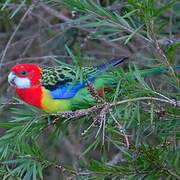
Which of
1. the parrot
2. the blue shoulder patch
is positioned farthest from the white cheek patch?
the blue shoulder patch

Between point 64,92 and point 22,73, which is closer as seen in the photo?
point 64,92

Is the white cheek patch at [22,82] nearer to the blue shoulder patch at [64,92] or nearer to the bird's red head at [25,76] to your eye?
the bird's red head at [25,76]

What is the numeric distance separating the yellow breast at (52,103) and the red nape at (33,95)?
1 cm

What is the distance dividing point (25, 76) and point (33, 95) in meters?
0.08

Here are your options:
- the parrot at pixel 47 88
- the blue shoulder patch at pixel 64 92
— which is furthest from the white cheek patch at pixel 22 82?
the blue shoulder patch at pixel 64 92

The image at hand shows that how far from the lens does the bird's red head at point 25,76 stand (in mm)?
1959

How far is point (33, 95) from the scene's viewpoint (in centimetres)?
192

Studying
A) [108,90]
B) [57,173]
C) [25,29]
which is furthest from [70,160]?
[108,90]

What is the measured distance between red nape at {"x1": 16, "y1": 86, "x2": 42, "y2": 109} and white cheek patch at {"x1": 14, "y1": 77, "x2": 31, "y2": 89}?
0.07ft

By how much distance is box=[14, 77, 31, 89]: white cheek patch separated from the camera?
1.95m

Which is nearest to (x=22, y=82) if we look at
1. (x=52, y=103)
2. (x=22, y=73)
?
(x=22, y=73)

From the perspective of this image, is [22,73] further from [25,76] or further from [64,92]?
[64,92]

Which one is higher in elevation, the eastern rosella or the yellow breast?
the eastern rosella

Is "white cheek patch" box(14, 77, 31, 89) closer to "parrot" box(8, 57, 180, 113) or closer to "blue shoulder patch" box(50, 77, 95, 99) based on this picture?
"parrot" box(8, 57, 180, 113)
